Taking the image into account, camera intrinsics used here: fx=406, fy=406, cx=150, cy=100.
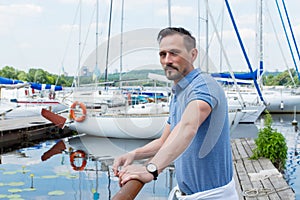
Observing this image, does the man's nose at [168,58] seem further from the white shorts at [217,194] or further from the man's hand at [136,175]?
the white shorts at [217,194]

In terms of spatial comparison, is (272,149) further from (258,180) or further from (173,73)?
(173,73)

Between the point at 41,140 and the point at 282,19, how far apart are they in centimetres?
1966

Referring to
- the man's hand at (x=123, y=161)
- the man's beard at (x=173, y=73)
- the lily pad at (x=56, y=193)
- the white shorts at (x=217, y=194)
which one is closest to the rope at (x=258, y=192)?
the white shorts at (x=217, y=194)

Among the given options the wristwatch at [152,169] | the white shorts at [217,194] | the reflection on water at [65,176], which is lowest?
the reflection on water at [65,176]

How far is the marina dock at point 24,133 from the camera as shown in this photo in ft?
49.2

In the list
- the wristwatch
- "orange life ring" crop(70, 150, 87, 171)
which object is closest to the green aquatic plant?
"orange life ring" crop(70, 150, 87, 171)

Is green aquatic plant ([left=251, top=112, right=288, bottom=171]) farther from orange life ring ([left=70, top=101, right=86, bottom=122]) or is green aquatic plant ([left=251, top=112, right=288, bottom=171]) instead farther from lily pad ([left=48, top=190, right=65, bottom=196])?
orange life ring ([left=70, top=101, right=86, bottom=122])

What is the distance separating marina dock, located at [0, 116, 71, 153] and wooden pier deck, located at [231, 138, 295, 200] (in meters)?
9.45

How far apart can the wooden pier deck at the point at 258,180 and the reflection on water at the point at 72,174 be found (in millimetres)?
1133

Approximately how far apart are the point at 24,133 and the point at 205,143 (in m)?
15.5

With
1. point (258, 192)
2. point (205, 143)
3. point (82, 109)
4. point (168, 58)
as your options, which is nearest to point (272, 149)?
point (258, 192)

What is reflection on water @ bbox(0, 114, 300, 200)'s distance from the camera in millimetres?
7992

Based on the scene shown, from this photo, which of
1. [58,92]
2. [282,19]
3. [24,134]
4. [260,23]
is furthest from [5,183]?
[282,19]

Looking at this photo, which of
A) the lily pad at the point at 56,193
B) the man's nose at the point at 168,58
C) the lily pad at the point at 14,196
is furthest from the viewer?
the lily pad at the point at 56,193
